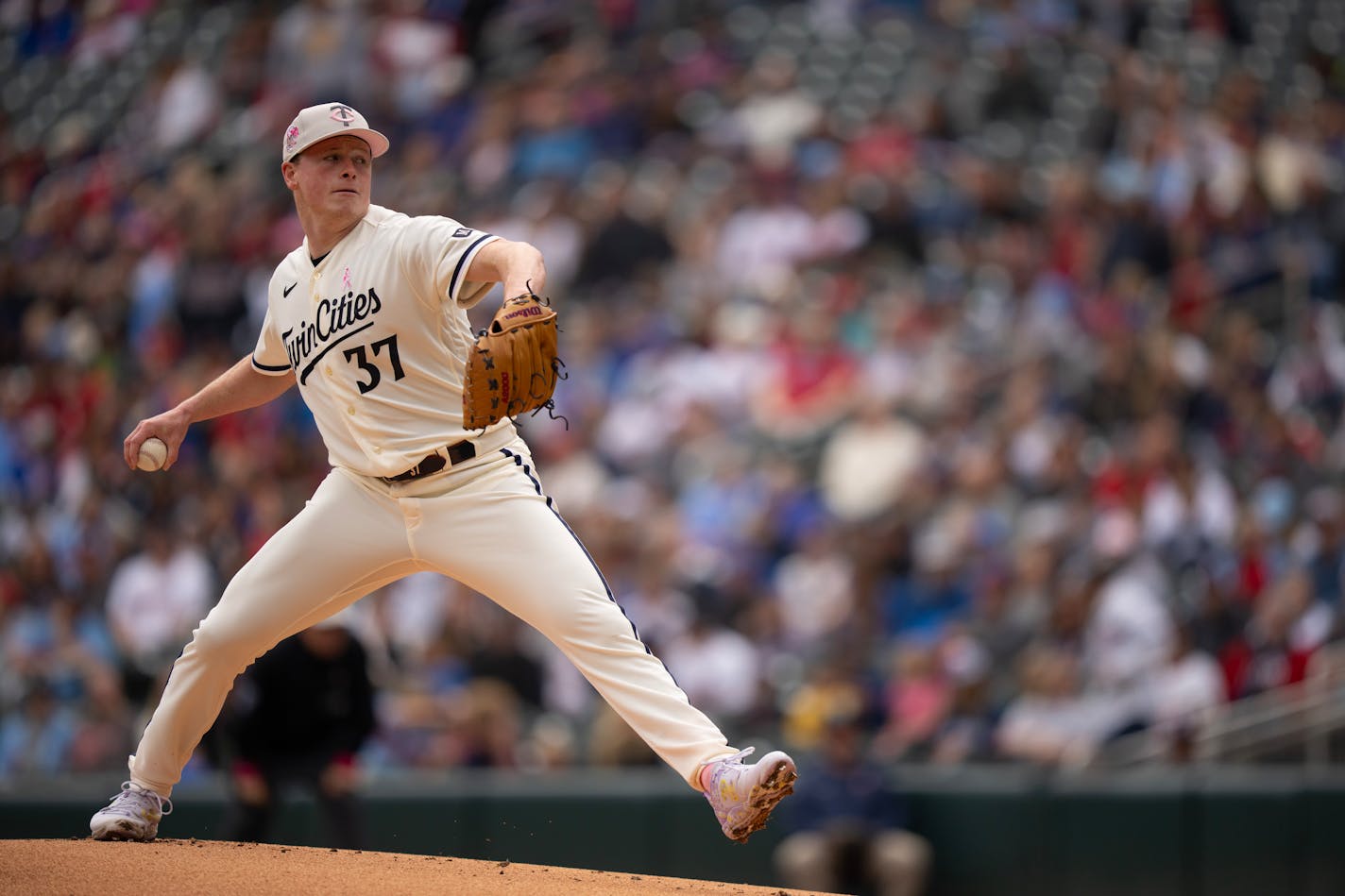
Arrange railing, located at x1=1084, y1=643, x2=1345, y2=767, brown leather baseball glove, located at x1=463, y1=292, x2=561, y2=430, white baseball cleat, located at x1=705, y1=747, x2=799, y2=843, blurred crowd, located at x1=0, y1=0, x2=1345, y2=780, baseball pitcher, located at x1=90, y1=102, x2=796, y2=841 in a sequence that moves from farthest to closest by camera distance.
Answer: blurred crowd, located at x1=0, y1=0, x2=1345, y2=780
railing, located at x1=1084, y1=643, x2=1345, y2=767
baseball pitcher, located at x1=90, y1=102, x2=796, y2=841
white baseball cleat, located at x1=705, y1=747, x2=799, y2=843
brown leather baseball glove, located at x1=463, y1=292, x2=561, y2=430

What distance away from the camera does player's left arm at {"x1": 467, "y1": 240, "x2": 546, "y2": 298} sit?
3.95m

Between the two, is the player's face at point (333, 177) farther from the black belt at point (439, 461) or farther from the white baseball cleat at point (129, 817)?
the white baseball cleat at point (129, 817)

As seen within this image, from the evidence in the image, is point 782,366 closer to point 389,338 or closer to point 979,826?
point 979,826

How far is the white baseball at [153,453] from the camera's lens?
4762mm

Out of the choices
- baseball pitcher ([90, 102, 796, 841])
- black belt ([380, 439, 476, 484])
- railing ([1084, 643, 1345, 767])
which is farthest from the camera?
railing ([1084, 643, 1345, 767])

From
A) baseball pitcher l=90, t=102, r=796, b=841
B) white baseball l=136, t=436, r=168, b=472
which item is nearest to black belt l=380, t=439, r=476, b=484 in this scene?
baseball pitcher l=90, t=102, r=796, b=841

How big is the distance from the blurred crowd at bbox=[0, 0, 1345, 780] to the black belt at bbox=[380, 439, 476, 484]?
3893mm

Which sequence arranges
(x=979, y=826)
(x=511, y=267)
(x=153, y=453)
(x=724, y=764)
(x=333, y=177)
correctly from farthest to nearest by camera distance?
(x=979, y=826) → (x=153, y=453) → (x=333, y=177) → (x=724, y=764) → (x=511, y=267)

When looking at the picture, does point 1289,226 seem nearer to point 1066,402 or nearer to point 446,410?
point 1066,402

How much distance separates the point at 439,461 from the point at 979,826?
4.17m

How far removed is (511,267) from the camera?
13.1ft

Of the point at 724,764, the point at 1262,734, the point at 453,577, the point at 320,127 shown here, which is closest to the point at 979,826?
the point at 1262,734

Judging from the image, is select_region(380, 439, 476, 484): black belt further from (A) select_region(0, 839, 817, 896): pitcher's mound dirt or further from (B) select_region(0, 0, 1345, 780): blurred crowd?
(B) select_region(0, 0, 1345, 780): blurred crowd

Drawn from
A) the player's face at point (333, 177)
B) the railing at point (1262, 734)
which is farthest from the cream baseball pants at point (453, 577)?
the railing at point (1262, 734)
